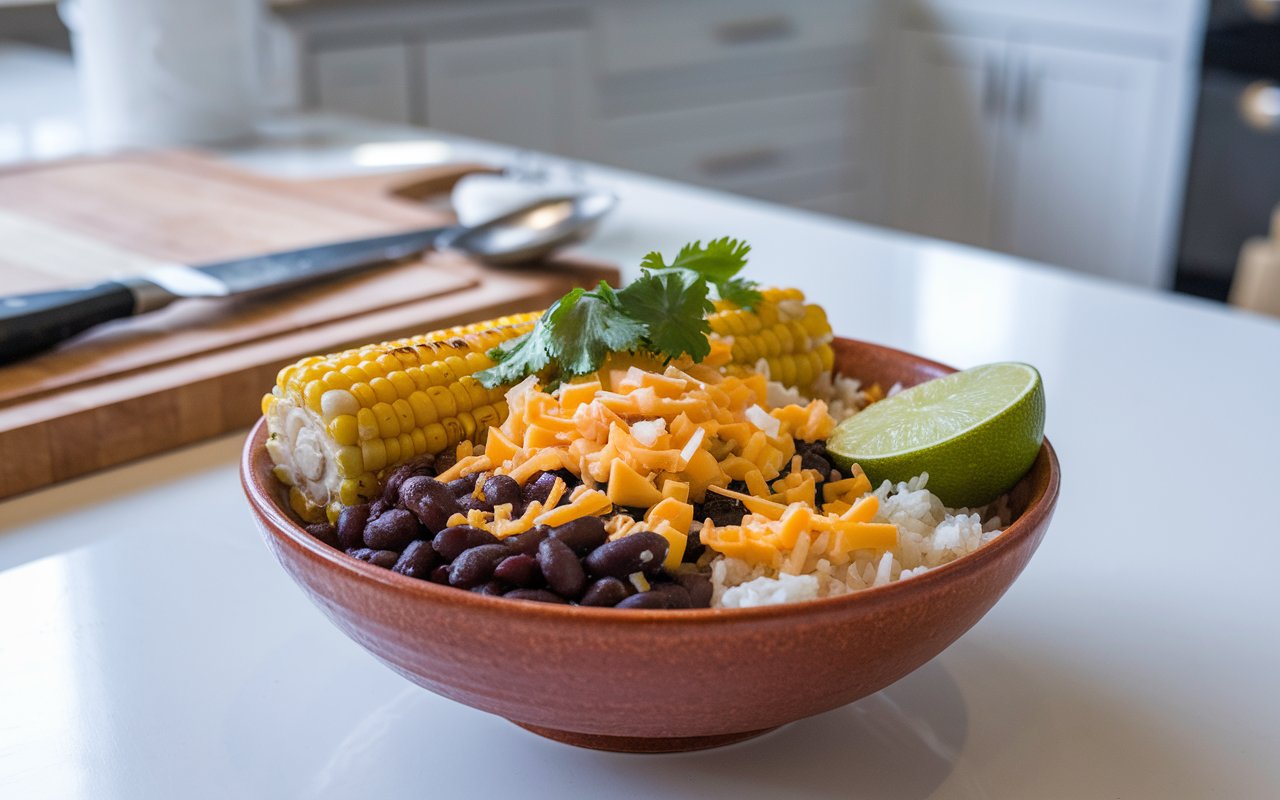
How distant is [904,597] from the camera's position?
1.89 ft

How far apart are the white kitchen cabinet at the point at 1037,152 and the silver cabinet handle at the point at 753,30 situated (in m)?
0.43

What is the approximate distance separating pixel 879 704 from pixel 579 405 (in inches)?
9.3

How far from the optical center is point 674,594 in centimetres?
60

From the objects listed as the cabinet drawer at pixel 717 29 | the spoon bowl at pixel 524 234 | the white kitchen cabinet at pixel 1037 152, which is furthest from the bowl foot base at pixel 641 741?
the white kitchen cabinet at pixel 1037 152

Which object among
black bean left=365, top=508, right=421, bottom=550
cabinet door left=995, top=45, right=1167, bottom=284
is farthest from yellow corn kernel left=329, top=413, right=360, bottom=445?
cabinet door left=995, top=45, right=1167, bottom=284

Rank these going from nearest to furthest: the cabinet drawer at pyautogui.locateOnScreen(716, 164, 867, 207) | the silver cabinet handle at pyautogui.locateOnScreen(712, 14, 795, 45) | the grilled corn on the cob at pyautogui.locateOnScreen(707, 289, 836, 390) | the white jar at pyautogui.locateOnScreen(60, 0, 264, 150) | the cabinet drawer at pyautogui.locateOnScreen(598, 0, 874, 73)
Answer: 1. the grilled corn on the cob at pyautogui.locateOnScreen(707, 289, 836, 390)
2. the white jar at pyautogui.locateOnScreen(60, 0, 264, 150)
3. the cabinet drawer at pyautogui.locateOnScreen(598, 0, 874, 73)
4. the silver cabinet handle at pyautogui.locateOnScreen(712, 14, 795, 45)
5. the cabinet drawer at pyautogui.locateOnScreen(716, 164, 867, 207)

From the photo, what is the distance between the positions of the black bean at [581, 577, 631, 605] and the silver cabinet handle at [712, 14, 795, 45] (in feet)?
10.2

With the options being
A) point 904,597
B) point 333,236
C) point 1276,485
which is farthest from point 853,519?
point 333,236

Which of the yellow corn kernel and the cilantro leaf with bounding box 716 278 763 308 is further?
the cilantro leaf with bounding box 716 278 763 308

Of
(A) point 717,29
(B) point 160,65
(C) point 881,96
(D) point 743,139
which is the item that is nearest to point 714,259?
(B) point 160,65

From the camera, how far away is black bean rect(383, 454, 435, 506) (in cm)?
72

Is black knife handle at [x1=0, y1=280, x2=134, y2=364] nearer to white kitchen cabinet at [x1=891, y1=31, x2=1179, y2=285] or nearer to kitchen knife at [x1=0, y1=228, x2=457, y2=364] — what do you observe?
kitchen knife at [x1=0, y1=228, x2=457, y2=364]

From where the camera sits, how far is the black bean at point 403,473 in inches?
28.5

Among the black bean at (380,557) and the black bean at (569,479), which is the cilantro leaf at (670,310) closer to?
the black bean at (569,479)
